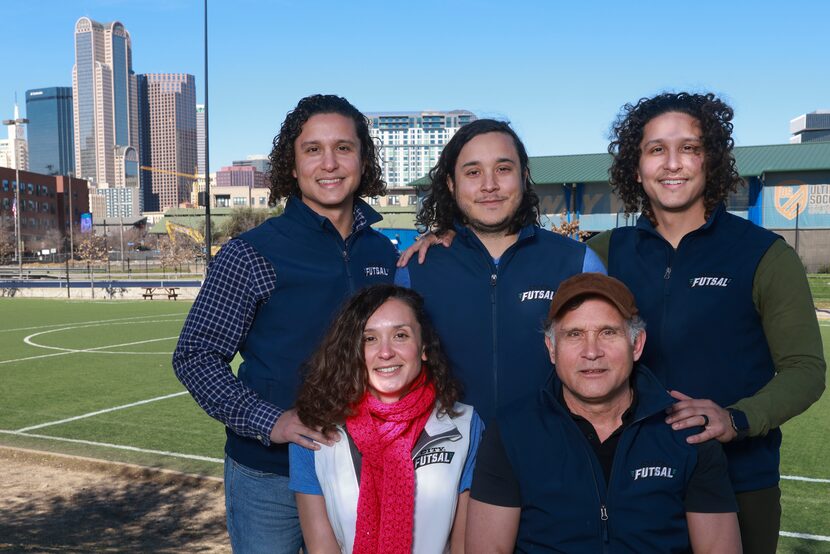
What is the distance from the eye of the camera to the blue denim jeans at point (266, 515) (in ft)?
10.1

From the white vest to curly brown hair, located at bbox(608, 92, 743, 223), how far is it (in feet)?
4.08

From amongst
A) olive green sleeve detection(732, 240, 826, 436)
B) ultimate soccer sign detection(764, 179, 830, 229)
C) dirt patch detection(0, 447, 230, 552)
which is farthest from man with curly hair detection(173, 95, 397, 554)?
ultimate soccer sign detection(764, 179, 830, 229)

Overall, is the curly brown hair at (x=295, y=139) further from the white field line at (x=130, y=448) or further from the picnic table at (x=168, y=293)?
the picnic table at (x=168, y=293)

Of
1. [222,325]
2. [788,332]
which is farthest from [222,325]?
[788,332]

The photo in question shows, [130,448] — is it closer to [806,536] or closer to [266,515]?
[266,515]

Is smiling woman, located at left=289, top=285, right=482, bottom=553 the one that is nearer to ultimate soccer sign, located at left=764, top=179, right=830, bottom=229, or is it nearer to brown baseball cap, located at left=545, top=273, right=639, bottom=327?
brown baseball cap, located at left=545, top=273, right=639, bottom=327

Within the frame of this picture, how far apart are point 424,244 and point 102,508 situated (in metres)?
4.71

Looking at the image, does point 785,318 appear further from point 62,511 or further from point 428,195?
point 62,511

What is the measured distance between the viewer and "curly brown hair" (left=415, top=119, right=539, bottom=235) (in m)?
3.21

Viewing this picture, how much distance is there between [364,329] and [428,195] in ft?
3.07

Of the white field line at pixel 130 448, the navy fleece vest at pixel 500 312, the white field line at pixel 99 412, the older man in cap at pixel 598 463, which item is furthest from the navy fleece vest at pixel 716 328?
the white field line at pixel 99 412

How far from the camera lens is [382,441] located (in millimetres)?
2756

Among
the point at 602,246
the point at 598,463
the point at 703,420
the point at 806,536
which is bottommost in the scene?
the point at 806,536

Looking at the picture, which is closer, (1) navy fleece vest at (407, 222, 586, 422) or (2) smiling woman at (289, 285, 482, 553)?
(2) smiling woman at (289, 285, 482, 553)
